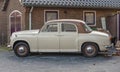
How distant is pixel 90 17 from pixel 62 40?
627cm

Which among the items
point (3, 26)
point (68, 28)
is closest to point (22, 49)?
point (68, 28)

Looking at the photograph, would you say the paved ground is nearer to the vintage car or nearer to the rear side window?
the vintage car

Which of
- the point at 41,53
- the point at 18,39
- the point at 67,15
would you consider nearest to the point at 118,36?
the point at 67,15

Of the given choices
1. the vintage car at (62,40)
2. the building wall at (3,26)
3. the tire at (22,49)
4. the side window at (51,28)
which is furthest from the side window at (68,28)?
the building wall at (3,26)

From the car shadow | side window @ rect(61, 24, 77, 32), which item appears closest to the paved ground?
the car shadow

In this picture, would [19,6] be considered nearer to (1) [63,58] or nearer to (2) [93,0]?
(2) [93,0]

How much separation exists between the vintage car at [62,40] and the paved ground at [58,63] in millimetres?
388

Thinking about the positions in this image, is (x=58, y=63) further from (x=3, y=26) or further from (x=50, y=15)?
(x=3, y=26)

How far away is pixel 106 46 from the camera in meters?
13.8

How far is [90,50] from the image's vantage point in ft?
45.5

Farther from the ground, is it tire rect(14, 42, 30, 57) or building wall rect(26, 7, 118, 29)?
A: building wall rect(26, 7, 118, 29)

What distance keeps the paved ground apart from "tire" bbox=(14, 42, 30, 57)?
0.27 metres

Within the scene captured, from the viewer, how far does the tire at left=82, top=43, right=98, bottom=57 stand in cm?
1386

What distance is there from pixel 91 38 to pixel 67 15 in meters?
5.63
